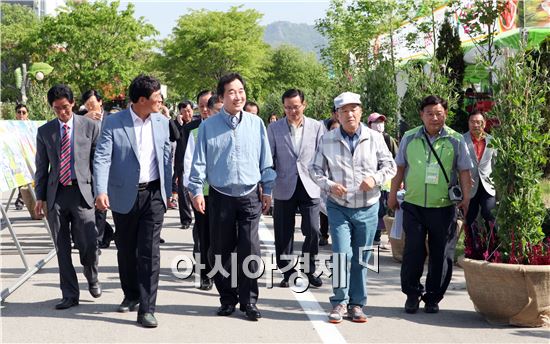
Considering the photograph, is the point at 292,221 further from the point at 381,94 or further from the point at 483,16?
the point at 381,94

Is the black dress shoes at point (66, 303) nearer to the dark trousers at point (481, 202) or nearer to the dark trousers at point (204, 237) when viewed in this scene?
the dark trousers at point (204, 237)

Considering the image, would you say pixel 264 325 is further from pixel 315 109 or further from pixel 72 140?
pixel 315 109

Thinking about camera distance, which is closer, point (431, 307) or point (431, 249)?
point (431, 307)

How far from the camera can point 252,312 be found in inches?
276

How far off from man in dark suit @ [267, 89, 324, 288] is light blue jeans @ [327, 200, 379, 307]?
1.61m

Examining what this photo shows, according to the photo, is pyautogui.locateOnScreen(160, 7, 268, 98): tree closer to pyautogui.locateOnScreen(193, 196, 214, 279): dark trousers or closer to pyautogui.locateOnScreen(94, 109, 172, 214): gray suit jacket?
A: pyautogui.locateOnScreen(193, 196, 214, 279): dark trousers

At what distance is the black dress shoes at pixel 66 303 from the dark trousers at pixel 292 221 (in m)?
2.30

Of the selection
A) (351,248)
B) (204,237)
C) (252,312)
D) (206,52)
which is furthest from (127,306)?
(206,52)

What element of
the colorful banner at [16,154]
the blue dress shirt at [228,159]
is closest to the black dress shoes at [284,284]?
the blue dress shirt at [228,159]

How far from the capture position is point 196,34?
6016cm

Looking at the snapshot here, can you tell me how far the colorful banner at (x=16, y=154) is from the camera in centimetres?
1015

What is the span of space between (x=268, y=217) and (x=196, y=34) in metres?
46.1

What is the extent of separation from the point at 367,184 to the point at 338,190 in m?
0.25

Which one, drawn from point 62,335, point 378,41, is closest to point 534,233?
point 62,335
